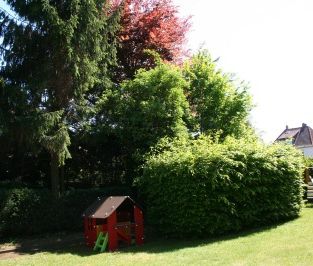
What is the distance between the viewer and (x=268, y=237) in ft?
32.8

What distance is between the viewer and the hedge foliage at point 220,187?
10.9 meters

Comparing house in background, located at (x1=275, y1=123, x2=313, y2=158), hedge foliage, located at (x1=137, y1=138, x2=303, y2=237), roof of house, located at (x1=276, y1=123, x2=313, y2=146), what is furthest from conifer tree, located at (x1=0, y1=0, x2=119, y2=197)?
roof of house, located at (x1=276, y1=123, x2=313, y2=146)

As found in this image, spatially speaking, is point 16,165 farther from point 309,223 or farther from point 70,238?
point 309,223

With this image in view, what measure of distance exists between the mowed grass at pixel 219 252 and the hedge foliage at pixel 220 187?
459 mm

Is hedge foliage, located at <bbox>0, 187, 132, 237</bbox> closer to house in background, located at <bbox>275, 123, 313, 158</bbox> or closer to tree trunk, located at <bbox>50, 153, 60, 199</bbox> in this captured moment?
tree trunk, located at <bbox>50, 153, 60, 199</bbox>

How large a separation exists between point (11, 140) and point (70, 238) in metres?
3.43

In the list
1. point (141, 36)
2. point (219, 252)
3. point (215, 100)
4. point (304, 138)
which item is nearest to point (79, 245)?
point (219, 252)

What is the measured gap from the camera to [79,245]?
11.6 metres

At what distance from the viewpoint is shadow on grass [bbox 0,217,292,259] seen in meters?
10.3

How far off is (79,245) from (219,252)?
178 inches

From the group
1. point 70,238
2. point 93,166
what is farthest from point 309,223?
point 93,166

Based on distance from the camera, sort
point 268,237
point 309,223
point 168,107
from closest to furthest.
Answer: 1. point 268,237
2. point 309,223
3. point 168,107

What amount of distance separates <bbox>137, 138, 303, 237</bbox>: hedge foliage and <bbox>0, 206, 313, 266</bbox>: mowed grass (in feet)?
1.51

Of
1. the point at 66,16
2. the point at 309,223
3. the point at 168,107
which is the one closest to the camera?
the point at 309,223
